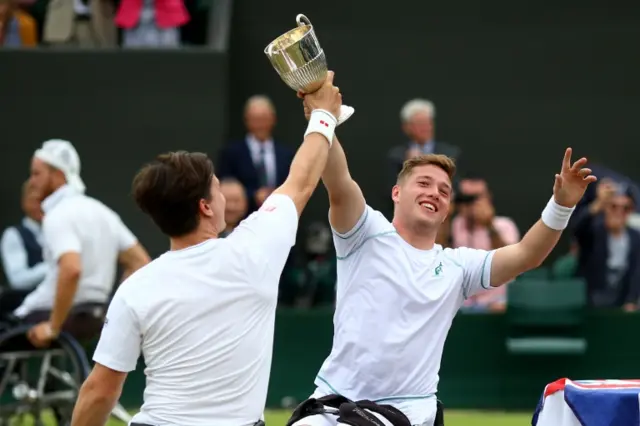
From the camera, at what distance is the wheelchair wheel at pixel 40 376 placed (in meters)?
8.85

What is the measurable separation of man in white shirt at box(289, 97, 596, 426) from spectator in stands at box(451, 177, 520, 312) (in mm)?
5721

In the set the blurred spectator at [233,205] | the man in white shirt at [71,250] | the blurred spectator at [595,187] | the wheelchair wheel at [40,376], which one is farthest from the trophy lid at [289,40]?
the blurred spectator at [595,187]

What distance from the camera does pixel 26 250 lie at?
36.4 feet

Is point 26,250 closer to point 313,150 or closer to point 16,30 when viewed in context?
point 16,30

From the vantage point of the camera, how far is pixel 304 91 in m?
4.93

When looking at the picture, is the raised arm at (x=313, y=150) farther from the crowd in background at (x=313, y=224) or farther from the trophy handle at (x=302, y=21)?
the crowd in background at (x=313, y=224)

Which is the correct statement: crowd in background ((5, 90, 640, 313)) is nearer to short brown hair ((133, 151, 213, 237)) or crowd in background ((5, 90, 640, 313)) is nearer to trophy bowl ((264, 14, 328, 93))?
trophy bowl ((264, 14, 328, 93))

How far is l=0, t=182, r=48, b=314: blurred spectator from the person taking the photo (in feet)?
35.5

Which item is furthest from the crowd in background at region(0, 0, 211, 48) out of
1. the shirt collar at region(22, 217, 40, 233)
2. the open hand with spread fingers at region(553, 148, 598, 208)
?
the open hand with spread fingers at region(553, 148, 598, 208)

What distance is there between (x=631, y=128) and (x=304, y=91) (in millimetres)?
8840

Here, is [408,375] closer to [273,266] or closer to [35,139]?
[273,266]

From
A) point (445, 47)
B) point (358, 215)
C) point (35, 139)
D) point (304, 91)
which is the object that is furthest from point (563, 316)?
point (304, 91)

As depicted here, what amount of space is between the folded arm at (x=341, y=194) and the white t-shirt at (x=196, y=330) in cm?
107

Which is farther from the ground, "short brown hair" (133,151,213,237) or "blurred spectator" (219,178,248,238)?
"short brown hair" (133,151,213,237)
